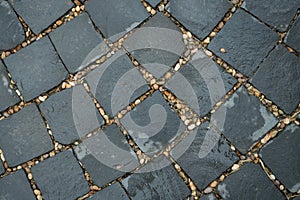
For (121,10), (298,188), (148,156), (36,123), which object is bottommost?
(298,188)

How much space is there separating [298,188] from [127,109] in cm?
121

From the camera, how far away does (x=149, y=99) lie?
259 centimetres

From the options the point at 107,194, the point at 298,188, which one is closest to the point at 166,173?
the point at 107,194

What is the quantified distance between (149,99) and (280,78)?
87 cm

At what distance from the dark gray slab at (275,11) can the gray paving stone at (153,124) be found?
0.86 metres

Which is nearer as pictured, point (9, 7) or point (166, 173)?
point (166, 173)

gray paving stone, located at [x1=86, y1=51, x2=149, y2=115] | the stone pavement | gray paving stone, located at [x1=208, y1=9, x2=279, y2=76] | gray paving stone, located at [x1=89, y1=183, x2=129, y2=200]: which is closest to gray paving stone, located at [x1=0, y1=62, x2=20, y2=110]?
the stone pavement

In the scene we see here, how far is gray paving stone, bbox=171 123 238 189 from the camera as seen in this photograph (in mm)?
2504

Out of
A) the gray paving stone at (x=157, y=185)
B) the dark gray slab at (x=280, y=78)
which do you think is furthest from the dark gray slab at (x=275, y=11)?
the gray paving stone at (x=157, y=185)

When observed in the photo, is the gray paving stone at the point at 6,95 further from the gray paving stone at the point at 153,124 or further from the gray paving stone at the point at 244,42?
the gray paving stone at the point at 244,42

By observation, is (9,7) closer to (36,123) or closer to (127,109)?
(36,123)

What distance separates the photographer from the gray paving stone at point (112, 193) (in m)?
2.53

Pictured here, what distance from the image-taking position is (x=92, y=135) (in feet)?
8.50

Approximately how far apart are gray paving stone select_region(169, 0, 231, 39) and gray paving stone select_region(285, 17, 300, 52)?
1.46 ft
